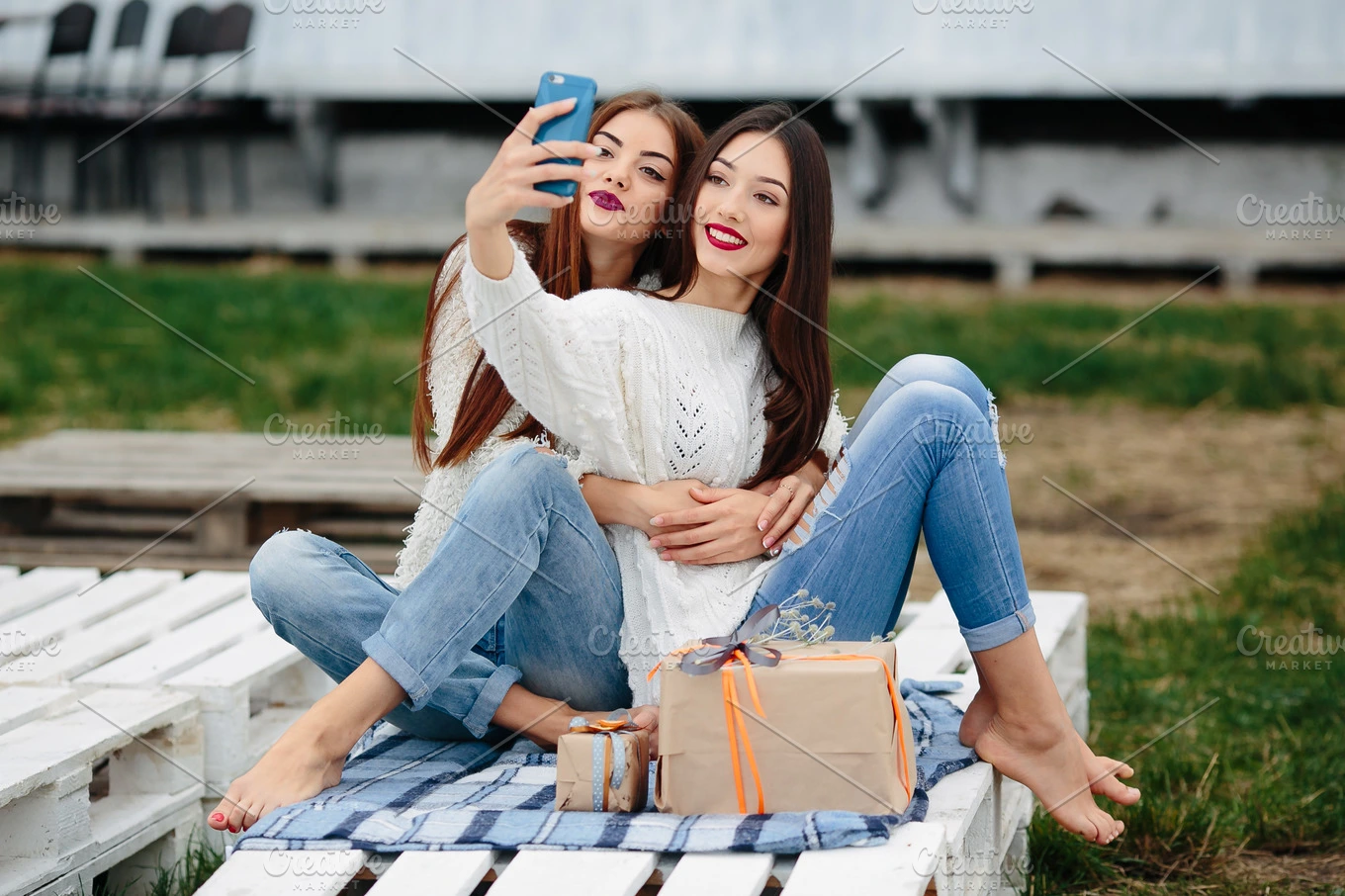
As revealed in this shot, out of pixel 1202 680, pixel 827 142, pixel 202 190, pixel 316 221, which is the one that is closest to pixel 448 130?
pixel 316 221

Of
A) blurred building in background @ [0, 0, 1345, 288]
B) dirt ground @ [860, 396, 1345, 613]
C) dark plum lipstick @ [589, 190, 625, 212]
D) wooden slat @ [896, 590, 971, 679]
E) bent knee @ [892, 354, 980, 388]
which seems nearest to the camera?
bent knee @ [892, 354, 980, 388]

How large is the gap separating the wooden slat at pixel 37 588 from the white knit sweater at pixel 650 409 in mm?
1285

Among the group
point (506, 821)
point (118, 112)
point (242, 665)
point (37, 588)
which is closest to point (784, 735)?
point (506, 821)

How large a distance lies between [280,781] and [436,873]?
316 mm

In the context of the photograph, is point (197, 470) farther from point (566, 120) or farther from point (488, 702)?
point (566, 120)

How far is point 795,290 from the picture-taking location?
2318mm

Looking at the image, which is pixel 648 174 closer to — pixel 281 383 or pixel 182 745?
pixel 182 745

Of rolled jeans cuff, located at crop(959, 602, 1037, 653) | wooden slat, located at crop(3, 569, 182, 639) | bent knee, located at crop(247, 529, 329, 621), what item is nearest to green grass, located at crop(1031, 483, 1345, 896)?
rolled jeans cuff, located at crop(959, 602, 1037, 653)

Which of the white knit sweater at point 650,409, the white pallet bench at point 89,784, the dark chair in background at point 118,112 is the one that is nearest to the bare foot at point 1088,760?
the white knit sweater at point 650,409

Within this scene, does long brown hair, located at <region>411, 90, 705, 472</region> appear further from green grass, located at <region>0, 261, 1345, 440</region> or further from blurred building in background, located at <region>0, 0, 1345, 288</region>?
blurred building in background, located at <region>0, 0, 1345, 288</region>

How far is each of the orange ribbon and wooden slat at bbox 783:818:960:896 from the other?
95 mm

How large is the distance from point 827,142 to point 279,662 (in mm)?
7154

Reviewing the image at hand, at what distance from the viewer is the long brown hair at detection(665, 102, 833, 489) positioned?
7.53 ft

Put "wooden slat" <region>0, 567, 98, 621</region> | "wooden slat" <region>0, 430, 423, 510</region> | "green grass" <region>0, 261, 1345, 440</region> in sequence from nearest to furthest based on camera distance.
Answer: "wooden slat" <region>0, 567, 98, 621</region> < "wooden slat" <region>0, 430, 423, 510</region> < "green grass" <region>0, 261, 1345, 440</region>
